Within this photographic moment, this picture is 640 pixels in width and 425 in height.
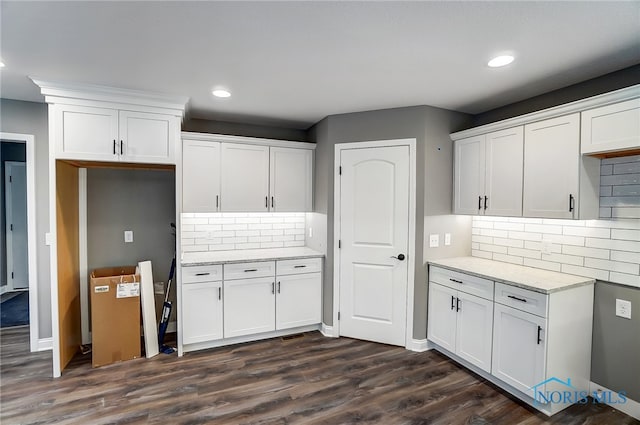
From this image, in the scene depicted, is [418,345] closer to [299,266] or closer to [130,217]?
[299,266]

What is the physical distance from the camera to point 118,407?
2301 mm

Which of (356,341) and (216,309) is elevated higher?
(216,309)

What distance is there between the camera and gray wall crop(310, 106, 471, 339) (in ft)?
10.4

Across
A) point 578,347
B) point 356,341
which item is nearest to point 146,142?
point 356,341

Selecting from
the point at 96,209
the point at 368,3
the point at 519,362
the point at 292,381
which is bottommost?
the point at 292,381

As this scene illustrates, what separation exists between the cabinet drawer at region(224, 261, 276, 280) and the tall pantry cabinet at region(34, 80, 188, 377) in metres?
1.22

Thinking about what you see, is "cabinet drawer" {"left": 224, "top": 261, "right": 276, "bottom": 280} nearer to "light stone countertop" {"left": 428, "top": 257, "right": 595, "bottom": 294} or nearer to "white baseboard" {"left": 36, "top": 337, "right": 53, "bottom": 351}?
"light stone countertop" {"left": 428, "top": 257, "right": 595, "bottom": 294}

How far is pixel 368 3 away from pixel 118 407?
10.4 ft

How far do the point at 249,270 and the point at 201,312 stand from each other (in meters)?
0.64

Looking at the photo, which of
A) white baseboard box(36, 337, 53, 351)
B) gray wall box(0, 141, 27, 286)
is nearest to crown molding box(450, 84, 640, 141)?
white baseboard box(36, 337, 53, 351)

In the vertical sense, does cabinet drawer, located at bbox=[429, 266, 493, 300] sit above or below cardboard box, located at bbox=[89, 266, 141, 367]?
above

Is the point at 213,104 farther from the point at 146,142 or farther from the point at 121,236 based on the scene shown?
the point at 121,236

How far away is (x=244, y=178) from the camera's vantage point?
3.59 metres

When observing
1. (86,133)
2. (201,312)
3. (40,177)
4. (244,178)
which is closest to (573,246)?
(244,178)
